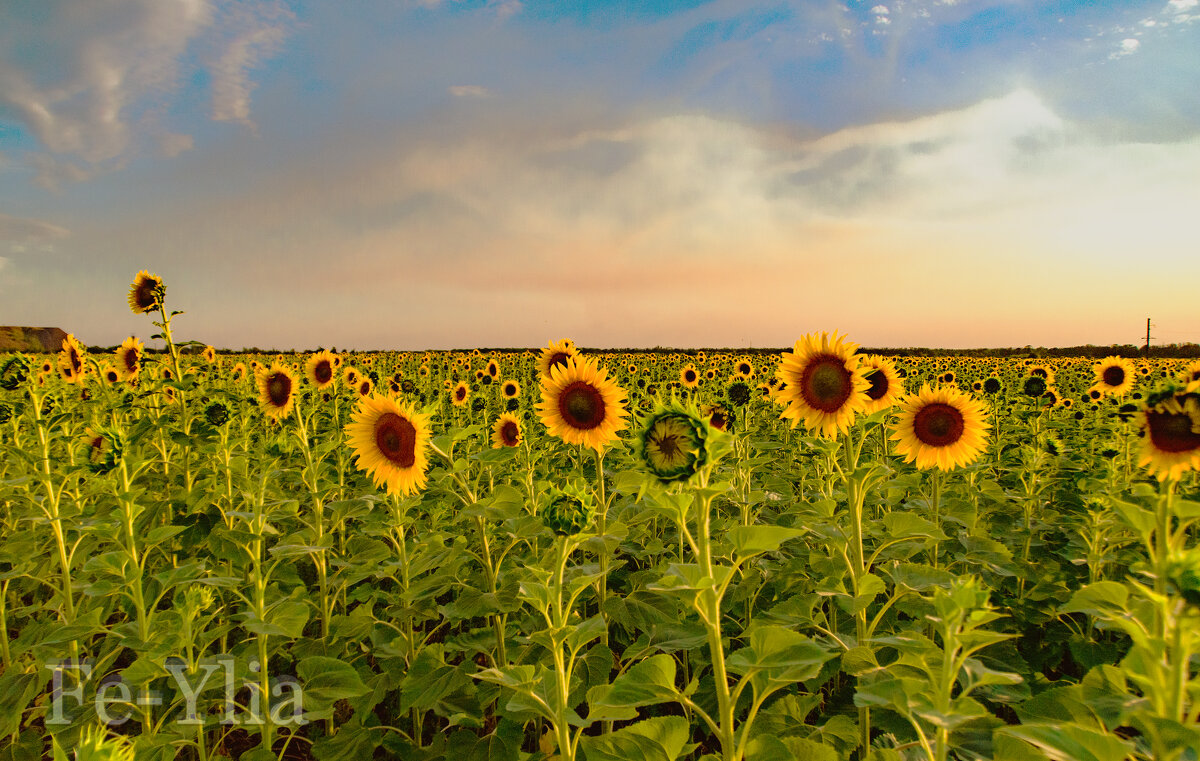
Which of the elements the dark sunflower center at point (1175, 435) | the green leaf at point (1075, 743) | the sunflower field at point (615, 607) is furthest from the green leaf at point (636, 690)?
the dark sunflower center at point (1175, 435)

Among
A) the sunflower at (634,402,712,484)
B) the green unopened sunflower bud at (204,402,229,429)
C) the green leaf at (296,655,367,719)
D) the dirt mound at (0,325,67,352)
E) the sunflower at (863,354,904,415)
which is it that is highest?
the dirt mound at (0,325,67,352)

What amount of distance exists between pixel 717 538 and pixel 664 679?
3.70 m

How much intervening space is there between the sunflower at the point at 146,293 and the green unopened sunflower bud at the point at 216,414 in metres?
1.16

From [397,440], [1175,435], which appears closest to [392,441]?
[397,440]

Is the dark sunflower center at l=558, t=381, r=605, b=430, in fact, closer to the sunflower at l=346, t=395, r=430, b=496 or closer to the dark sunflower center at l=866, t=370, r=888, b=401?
the sunflower at l=346, t=395, r=430, b=496

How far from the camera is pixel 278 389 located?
5789mm

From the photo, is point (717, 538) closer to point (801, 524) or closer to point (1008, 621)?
point (801, 524)

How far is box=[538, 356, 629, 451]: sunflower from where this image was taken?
403cm

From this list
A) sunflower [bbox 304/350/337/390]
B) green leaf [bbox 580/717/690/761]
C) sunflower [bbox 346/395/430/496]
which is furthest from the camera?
sunflower [bbox 304/350/337/390]

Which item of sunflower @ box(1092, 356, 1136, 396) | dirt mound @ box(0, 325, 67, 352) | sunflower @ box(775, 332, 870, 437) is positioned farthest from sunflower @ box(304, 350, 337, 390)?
dirt mound @ box(0, 325, 67, 352)

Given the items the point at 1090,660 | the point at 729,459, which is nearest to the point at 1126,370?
the point at 729,459

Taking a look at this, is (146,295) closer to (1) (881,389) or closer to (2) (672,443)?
(2) (672,443)

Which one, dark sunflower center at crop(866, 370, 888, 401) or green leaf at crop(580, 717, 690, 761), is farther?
dark sunflower center at crop(866, 370, 888, 401)

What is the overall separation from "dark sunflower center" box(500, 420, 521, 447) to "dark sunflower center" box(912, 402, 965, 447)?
4.08 meters
